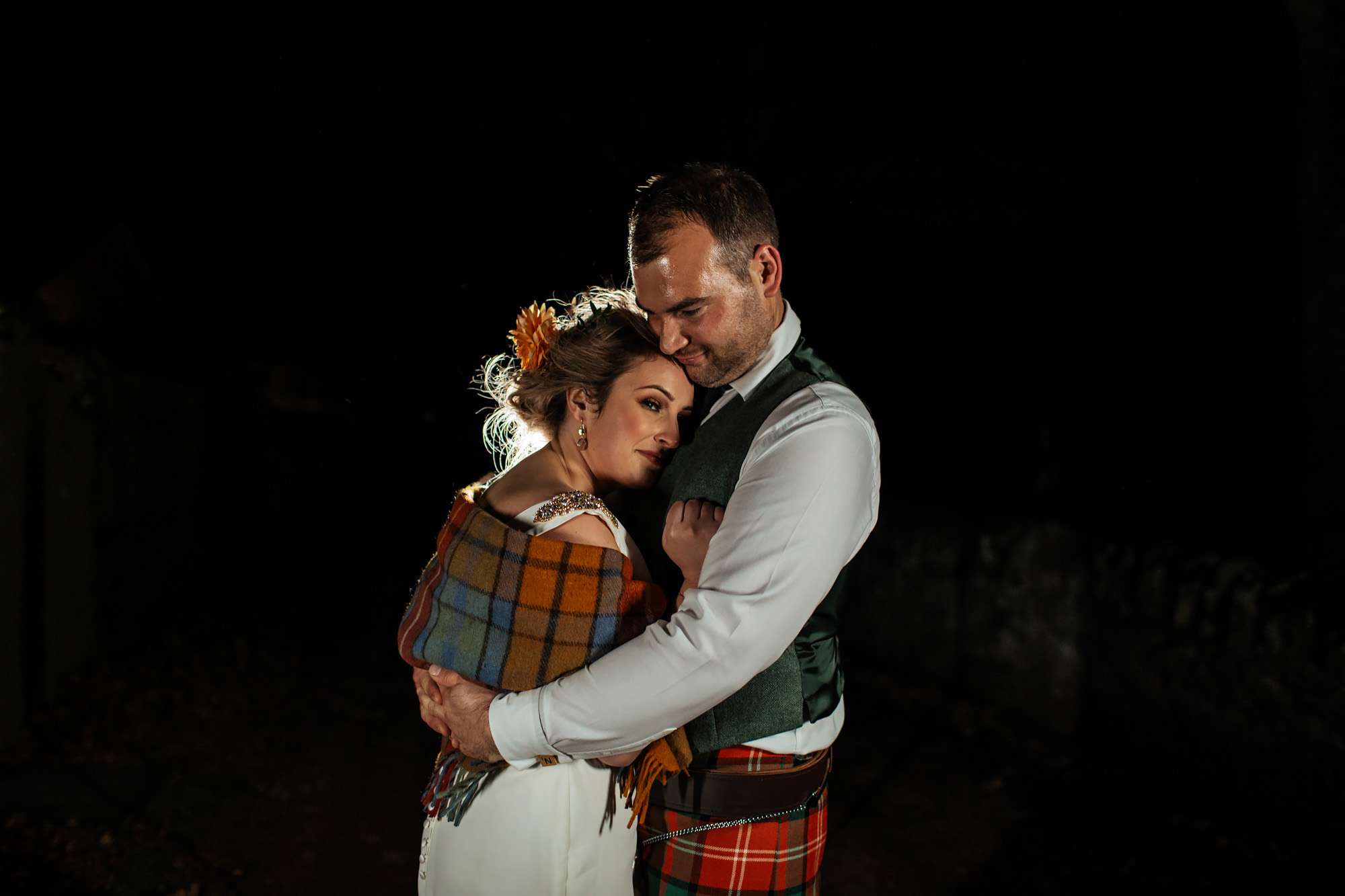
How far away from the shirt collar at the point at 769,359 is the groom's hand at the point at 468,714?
0.77m

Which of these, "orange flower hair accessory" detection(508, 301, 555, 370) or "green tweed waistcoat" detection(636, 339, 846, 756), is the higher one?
"orange flower hair accessory" detection(508, 301, 555, 370)

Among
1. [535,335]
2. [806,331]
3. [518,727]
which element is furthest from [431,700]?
[806,331]

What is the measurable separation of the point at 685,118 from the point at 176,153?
158 inches

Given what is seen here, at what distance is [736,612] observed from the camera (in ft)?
5.22

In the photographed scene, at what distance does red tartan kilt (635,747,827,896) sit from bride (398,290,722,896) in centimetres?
8

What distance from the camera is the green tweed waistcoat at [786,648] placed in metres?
1.80

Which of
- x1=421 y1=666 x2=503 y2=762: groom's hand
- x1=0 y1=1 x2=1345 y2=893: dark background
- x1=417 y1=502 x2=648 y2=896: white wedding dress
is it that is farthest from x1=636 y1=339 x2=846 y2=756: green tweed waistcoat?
x1=0 y1=1 x2=1345 y2=893: dark background

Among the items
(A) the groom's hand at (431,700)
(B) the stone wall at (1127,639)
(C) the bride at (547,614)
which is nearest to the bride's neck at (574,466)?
(C) the bride at (547,614)

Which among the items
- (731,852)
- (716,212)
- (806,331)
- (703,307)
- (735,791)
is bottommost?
(731,852)

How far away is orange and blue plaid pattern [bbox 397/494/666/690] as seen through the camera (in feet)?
5.66

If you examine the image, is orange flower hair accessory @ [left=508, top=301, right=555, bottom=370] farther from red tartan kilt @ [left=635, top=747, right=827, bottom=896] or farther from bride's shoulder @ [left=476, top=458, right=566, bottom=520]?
red tartan kilt @ [left=635, top=747, right=827, bottom=896]

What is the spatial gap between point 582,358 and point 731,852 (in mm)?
1048

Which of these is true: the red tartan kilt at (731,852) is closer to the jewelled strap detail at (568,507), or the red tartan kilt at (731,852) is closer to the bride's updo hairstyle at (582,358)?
the jewelled strap detail at (568,507)

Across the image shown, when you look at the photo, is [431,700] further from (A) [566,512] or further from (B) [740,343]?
(B) [740,343]
